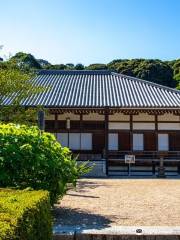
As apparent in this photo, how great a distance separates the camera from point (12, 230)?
356cm

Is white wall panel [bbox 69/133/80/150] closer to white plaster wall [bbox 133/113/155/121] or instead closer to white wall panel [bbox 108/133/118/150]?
white wall panel [bbox 108/133/118/150]

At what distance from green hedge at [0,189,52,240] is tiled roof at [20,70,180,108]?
55.2 ft

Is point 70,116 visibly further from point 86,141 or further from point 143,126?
point 143,126

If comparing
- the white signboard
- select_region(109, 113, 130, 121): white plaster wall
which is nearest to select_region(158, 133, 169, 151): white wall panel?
select_region(109, 113, 130, 121): white plaster wall

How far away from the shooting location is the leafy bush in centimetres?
741

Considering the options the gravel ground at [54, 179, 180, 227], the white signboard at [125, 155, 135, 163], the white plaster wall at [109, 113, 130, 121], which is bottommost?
the gravel ground at [54, 179, 180, 227]

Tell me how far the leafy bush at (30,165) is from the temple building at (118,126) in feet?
44.9

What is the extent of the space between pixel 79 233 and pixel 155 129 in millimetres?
17524

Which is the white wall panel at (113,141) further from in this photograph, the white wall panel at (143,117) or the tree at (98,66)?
the tree at (98,66)

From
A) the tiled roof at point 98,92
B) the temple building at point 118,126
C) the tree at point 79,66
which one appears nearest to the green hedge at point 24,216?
the temple building at point 118,126

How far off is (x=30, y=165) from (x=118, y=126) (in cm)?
1611

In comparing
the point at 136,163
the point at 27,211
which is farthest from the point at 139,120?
the point at 27,211

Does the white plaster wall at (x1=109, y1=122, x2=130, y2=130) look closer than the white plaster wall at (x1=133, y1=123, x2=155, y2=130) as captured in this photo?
No

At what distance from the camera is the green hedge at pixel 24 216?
12.1ft
